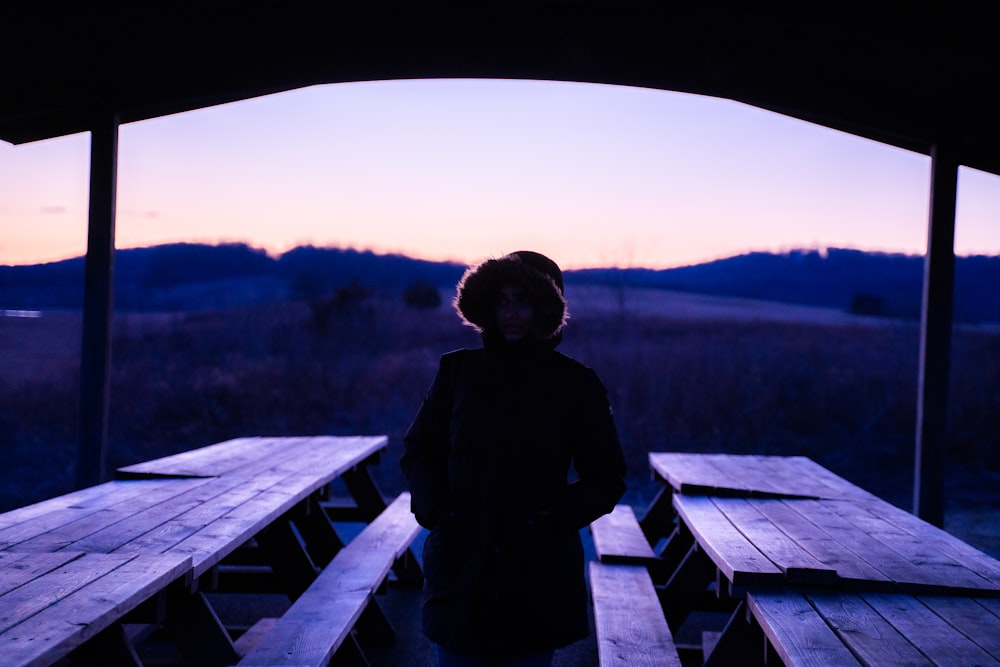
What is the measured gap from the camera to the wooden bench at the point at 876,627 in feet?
7.41

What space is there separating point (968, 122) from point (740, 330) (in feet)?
52.5

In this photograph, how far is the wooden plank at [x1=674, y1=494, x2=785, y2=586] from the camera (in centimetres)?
286

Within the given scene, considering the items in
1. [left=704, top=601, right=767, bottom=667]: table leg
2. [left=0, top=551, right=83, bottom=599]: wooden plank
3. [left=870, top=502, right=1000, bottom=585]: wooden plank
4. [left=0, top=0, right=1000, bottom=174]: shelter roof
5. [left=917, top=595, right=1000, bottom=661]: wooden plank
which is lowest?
[left=704, top=601, right=767, bottom=667]: table leg

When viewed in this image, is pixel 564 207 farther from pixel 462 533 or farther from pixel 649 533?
pixel 462 533

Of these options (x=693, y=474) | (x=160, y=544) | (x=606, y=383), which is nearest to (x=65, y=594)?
(x=160, y=544)

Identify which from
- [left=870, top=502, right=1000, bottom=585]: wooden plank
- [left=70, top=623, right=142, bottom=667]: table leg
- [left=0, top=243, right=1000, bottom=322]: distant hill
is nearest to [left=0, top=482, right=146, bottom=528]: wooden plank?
[left=70, top=623, right=142, bottom=667]: table leg

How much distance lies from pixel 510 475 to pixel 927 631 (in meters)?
1.24

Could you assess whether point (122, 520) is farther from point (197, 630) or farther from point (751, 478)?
point (751, 478)

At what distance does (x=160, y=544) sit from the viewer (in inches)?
117

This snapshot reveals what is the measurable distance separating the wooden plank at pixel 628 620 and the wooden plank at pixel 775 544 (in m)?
0.48

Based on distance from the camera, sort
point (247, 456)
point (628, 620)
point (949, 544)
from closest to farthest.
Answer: point (949, 544) → point (628, 620) → point (247, 456)

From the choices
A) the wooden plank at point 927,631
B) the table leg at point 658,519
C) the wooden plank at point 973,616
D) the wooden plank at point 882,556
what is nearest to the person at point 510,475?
the wooden plank at point 927,631

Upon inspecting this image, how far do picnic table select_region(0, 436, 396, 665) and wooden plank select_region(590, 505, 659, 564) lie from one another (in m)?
1.46

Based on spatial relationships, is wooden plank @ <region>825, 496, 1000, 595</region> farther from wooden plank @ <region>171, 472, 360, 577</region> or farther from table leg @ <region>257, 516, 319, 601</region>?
table leg @ <region>257, 516, 319, 601</region>
